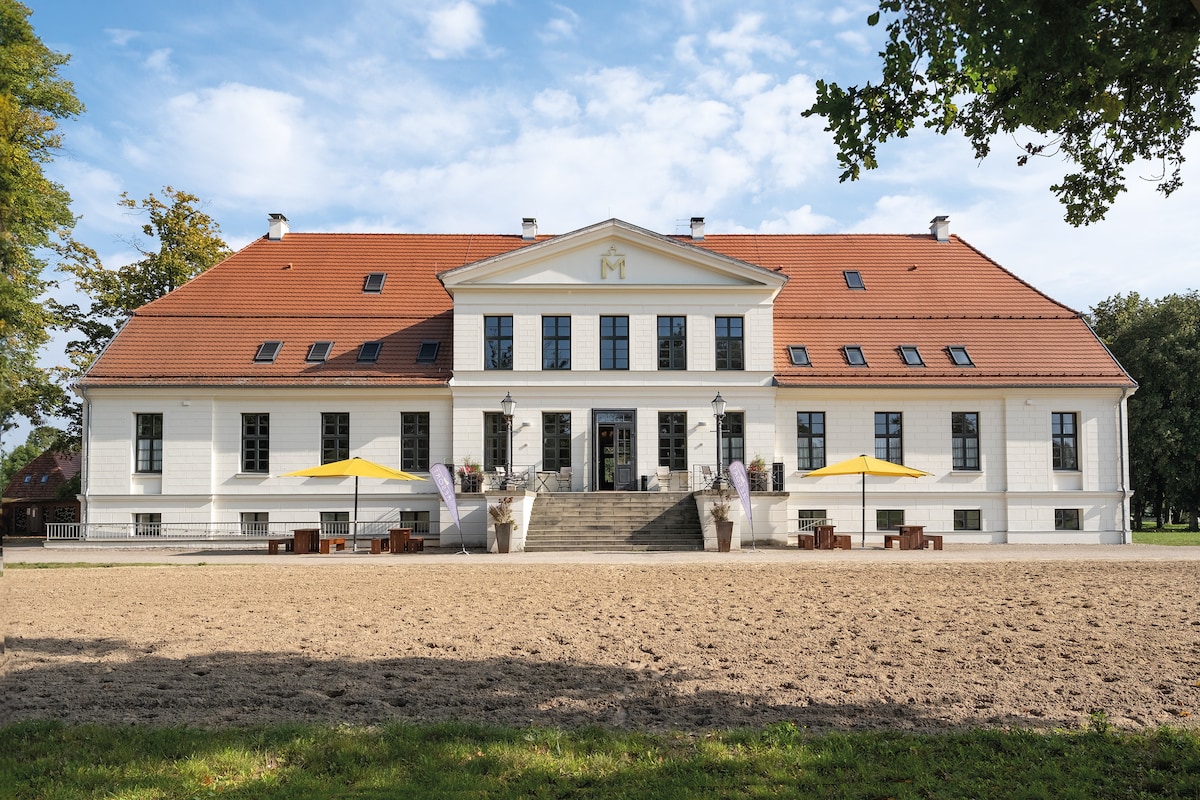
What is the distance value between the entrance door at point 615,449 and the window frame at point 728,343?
10.8 ft

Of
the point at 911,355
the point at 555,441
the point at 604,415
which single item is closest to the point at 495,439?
the point at 555,441

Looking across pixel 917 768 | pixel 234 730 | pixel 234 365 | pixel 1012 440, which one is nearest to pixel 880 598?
pixel 917 768

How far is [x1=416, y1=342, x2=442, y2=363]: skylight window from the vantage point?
30.1 meters

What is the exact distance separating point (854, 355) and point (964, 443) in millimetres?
4331

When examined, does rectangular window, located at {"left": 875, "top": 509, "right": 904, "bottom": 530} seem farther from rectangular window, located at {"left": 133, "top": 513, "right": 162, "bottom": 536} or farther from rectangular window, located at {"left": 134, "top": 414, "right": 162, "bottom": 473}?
rectangular window, located at {"left": 134, "top": 414, "right": 162, "bottom": 473}

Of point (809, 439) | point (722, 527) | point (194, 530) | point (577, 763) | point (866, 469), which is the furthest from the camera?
point (809, 439)

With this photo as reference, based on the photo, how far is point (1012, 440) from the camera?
2923 centimetres

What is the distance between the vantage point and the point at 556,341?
1165 inches

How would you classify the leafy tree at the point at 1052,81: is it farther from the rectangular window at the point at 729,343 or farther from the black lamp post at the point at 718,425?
the rectangular window at the point at 729,343

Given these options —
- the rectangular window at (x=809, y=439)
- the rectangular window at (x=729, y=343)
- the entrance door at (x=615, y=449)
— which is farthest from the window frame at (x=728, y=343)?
the entrance door at (x=615, y=449)

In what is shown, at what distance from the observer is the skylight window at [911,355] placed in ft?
98.8

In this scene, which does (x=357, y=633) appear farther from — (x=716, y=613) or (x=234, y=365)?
(x=234, y=365)

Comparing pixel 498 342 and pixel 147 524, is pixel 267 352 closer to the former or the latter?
pixel 147 524

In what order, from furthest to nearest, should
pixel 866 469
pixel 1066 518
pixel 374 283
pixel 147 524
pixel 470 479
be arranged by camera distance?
1. pixel 374 283
2. pixel 1066 518
3. pixel 147 524
4. pixel 470 479
5. pixel 866 469
